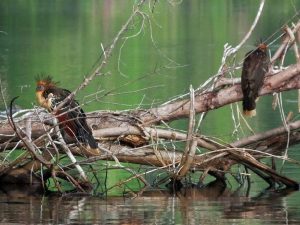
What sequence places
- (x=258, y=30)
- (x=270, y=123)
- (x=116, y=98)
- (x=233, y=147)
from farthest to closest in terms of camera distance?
(x=258, y=30)
(x=116, y=98)
(x=270, y=123)
(x=233, y=147)

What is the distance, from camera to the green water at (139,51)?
519 inches

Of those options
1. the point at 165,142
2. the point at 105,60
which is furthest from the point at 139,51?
the point at 105,60

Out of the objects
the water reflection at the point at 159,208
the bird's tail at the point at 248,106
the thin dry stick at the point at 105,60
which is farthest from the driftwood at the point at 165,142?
the thin dry stick at the point at 105,60

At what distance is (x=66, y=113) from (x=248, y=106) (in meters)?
2.07

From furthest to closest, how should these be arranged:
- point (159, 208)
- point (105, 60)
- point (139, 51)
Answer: point (139, 51)
point (159, 208)
point (105, 60)

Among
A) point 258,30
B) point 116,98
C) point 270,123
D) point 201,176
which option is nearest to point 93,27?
point 258,30

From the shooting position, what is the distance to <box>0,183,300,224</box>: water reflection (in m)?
10.1

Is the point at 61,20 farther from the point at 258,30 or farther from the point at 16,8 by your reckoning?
the point at 258,30

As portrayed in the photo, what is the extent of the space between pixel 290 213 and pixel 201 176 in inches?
86.5

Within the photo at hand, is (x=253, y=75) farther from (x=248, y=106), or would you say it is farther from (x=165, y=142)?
(x=165, y=142)

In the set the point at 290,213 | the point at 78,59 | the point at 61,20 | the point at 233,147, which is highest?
the point at 61,20

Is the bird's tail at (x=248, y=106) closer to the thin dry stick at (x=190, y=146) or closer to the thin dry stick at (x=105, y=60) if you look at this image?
the thin dry stick at (x=190, y=146)

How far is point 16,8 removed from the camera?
63.6 m

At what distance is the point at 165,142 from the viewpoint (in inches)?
486
